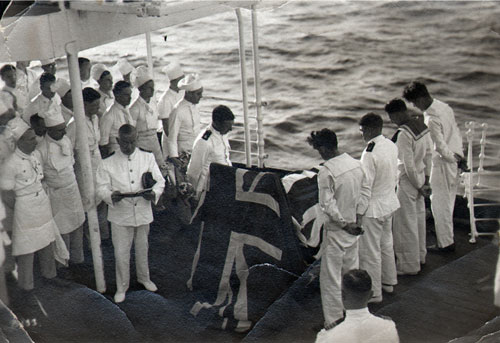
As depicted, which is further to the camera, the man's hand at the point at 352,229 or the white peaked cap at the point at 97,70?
the white peaked cap at the point at 97,70

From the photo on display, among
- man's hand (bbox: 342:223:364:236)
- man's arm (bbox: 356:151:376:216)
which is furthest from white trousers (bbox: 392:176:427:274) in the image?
man's hand (bbox: 342:223:364:236)

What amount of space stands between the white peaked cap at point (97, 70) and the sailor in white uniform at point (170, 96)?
1.94ft

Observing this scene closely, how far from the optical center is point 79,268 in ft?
13.5

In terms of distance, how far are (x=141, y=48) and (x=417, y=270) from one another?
2.95 meters

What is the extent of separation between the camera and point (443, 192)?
4.20 m

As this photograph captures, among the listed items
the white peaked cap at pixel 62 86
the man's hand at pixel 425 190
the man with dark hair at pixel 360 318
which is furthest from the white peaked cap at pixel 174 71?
the man with dark hair at pixel 360 318

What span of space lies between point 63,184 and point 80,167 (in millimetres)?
136

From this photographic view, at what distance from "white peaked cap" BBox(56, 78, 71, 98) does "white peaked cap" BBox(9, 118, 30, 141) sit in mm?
725

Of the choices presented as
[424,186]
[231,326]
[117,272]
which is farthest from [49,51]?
[424,186]

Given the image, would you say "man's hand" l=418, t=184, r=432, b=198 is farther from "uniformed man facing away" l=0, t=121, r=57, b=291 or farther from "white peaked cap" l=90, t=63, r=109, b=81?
"white peaked cap" l=90, t=63, r=109, b=81

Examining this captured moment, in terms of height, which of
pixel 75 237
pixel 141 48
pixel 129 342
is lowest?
pixel 129 342

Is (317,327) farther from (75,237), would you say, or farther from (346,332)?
(75,237)

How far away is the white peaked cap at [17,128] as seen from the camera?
3.76 meters

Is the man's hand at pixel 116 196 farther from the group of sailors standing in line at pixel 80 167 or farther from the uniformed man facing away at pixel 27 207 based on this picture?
the uniformed man facing away at pixel 27 207
